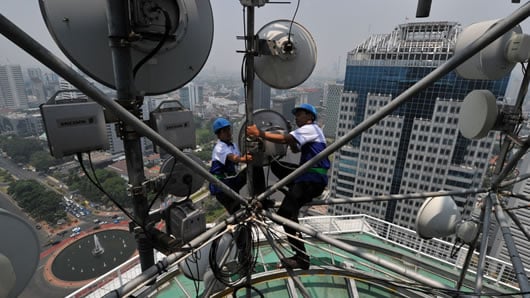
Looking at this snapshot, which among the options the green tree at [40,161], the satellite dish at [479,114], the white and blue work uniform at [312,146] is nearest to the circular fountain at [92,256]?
the green tree at [40,161]

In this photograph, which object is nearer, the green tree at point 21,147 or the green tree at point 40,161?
the green tree at point 40,161

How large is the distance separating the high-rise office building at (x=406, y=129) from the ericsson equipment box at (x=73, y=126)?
30.2 metres

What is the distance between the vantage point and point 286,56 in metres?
3.36

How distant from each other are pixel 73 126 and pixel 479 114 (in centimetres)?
500

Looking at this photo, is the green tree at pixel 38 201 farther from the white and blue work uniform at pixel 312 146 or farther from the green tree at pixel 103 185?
the white and blue work uniform at pixel 312 146

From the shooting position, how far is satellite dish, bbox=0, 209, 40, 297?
87.0 inches

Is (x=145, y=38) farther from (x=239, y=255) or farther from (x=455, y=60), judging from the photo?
(x=239, y=255)

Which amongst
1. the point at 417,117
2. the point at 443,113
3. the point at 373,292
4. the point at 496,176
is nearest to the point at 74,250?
the point at 373,292

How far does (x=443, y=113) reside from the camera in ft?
105

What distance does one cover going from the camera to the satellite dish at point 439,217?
4.38 meters

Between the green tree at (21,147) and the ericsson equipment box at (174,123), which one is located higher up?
the ericsson equipment box at (174,123)

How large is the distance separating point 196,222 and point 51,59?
2.16 meters

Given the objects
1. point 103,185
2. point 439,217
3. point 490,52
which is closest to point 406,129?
point 439,217

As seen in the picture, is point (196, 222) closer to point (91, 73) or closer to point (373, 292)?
point (91, 73)
